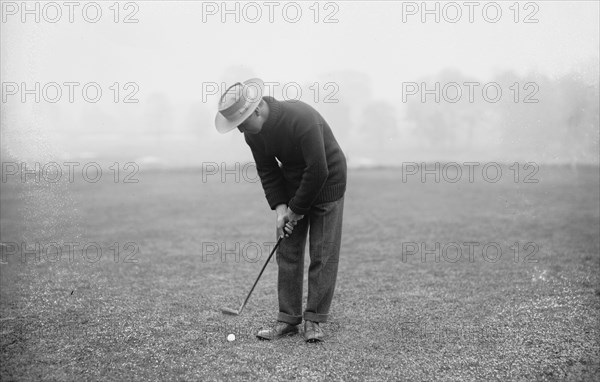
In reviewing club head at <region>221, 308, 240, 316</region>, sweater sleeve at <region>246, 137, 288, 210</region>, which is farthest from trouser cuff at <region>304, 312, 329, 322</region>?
sweater sleeve at <region>246, 137, 288, 210</region>

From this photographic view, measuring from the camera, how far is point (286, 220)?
180 inches

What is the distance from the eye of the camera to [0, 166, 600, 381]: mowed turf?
13.2ft

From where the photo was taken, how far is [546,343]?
4395 millimetres

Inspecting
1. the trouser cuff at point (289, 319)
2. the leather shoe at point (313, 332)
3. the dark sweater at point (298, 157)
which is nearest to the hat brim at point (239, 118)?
the dark sweater at point (298, 157)

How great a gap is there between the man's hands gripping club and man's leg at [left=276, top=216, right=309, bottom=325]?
112mm

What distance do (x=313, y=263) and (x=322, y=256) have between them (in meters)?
0.13

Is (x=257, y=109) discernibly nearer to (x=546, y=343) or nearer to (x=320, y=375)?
(x=320, y=375)

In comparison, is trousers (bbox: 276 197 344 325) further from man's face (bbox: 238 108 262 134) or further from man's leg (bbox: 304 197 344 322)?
man's face (bbox: 238 108 262 134)

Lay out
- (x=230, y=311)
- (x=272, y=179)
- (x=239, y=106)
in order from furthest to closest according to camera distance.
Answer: (x=230, y=311), (x=272, y=179), (x=239, y=106)

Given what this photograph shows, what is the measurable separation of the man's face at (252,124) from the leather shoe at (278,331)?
6.01ft

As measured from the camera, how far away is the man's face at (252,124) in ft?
13.9

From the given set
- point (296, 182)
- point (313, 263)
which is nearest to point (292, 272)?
point (313, 263)

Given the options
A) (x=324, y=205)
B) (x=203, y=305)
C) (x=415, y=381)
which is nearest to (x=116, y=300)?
(x=203, y=305)

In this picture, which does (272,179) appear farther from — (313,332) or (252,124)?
(313,332)
